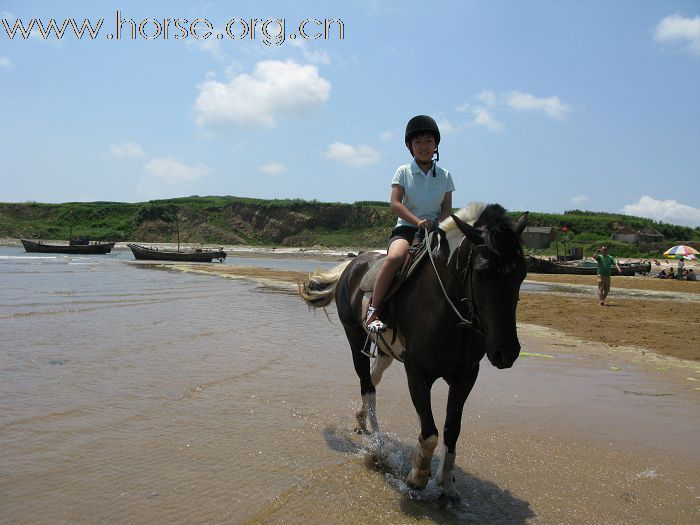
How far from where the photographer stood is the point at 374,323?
161 inches

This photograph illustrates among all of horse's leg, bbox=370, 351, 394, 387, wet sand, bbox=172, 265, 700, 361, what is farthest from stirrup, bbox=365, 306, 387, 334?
wet sand, bbox=172, 265, 700, 361

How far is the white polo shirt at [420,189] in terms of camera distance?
4.47 m

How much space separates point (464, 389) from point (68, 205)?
4570 inches

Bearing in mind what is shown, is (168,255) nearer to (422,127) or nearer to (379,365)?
(379,365)

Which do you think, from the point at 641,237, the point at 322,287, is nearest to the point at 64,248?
the point at 322,287

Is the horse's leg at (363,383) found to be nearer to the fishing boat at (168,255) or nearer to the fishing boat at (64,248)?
the fishing boat at (168,255)

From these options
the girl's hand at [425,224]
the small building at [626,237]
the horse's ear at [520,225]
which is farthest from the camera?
the small building at [626,237]

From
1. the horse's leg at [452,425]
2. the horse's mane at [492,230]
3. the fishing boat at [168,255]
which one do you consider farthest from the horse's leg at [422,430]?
the fishing boat at [168,255]

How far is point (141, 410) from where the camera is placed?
5.24 m

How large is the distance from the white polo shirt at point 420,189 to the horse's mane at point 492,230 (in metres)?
0.67

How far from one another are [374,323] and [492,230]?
125 cm

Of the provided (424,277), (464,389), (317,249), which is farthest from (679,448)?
(317,249)

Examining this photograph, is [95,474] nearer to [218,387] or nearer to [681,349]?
[218,387]

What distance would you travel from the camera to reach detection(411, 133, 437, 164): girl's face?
4.47 m
